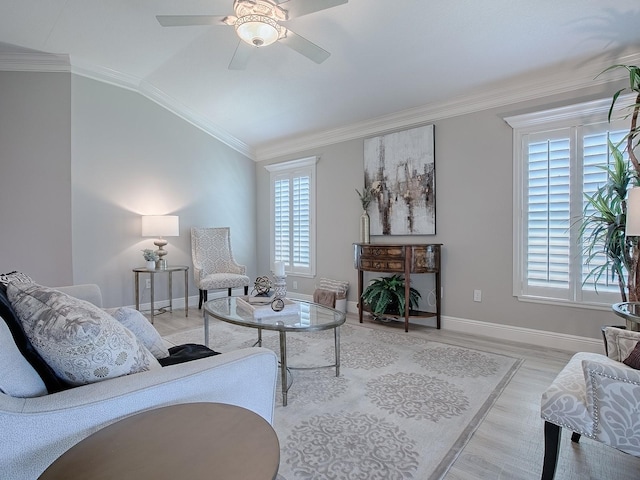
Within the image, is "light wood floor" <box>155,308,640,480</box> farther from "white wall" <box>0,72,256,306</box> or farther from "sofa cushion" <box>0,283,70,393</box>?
"white wall" <box>0,72,256,306</box>

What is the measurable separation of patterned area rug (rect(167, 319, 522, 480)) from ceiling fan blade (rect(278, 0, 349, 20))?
245 centimetres

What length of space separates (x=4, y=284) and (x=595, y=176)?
4.03 meters

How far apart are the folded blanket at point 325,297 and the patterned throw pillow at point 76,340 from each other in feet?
11.7

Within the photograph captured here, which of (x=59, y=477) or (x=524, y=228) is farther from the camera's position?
(x=524, y=228)

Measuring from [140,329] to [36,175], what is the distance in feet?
10.6

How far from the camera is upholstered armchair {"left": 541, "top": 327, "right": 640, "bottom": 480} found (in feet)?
3.85

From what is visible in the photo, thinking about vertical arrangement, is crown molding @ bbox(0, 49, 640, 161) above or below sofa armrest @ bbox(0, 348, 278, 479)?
above

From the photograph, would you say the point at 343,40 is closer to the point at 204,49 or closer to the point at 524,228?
the point at 204,49

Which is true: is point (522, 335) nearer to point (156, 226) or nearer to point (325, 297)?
point (325, 297)

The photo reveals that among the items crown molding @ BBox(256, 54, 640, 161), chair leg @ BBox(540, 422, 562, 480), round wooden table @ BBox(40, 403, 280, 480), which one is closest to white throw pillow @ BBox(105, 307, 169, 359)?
round wooden table @ BBox(40, 403, 280, 480)

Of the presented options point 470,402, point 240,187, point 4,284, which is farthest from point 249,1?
point 240,187

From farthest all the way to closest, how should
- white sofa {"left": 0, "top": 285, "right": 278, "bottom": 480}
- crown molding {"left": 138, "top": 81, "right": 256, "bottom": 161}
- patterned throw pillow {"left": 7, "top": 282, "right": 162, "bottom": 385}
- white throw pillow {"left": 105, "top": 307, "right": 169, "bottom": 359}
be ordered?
1. crown molding {"left": 138, "top": 81, "right": 256, "bottom": 161}
2. white throw pillow {"left": 105, "top": 307, "right": 169, "bottom": 359}
3. patterned throw pillow {"left": 7, "top": 282, "right": 162, "bottom": 385}
4. white sofa {"left": 0, "top": 285, "right": 278, "bottom": 480}

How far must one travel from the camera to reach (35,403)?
841 mm

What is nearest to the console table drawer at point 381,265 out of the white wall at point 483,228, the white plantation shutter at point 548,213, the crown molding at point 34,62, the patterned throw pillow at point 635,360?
the white wall at point 483,228
